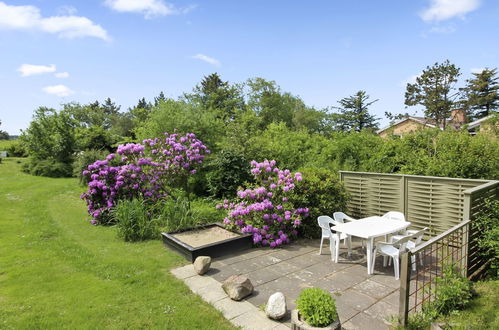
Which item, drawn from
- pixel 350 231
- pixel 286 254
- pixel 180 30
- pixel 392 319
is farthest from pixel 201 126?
pixel 392 319

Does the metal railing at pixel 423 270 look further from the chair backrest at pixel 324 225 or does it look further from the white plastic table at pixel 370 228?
the chair backrest at pixel 324 225

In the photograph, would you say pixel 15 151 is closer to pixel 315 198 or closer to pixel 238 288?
pixel 315 198

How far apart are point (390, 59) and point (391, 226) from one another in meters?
Answer: 8.70

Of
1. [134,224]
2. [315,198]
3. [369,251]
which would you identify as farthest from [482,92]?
[134,224]

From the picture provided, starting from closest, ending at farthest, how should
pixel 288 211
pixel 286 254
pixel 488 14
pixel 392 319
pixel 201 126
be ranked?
pixel 392 319 < pixel 286 254 < pixel 288 211 < pixel 488 14 < pixel 201 126

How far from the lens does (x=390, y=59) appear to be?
1066 centimetres

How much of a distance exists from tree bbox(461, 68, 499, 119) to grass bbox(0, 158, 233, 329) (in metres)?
39.2

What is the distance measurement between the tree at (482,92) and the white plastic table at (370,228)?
3642 centimetres

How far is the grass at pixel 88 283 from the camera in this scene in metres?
2.93

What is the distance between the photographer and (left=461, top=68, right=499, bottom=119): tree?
105 feet

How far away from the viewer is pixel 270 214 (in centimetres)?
540

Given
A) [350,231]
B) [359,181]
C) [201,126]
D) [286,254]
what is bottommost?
[286,254]

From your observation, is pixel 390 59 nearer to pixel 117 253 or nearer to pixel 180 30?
pixel 180 30

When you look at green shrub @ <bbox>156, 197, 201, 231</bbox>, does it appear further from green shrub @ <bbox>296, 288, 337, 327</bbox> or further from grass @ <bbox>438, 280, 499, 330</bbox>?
grass @ <bbox>438, 280, 499, 330</bbox>
